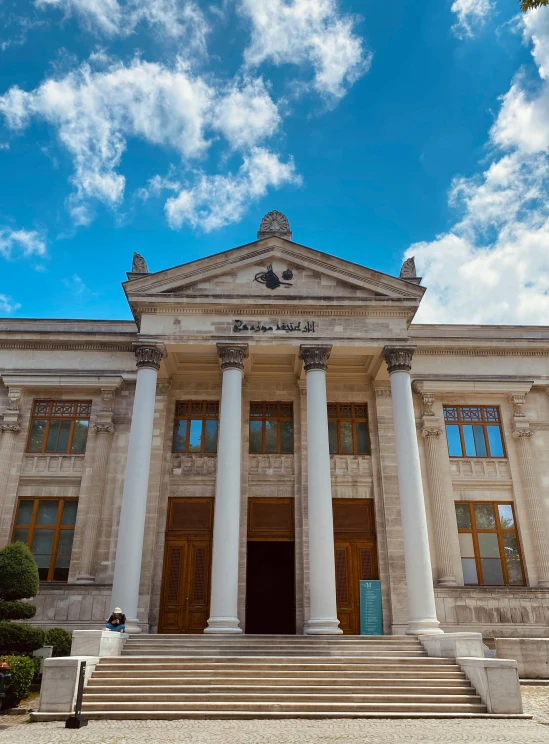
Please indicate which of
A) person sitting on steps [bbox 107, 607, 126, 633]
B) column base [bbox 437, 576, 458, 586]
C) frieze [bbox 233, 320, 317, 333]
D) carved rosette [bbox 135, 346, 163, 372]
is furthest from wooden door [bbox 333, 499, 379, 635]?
carved rosette [bbox 135, 346, 163, 372]

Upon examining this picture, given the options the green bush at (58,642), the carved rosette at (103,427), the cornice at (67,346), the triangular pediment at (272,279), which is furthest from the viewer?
the cornice at (67,346)

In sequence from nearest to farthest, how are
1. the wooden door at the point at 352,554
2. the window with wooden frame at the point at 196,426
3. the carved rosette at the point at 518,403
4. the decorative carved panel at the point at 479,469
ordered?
the wooden door at the point at 352,554
the decorative carved panel at the point at 479,469
the window with wooden frame at the point at 196,426
the carved rosette at the point at 518,403

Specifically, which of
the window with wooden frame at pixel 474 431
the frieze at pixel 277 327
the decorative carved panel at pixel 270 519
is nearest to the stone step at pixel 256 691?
the decorative carved panel at pixel 270 519

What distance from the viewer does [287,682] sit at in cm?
1394

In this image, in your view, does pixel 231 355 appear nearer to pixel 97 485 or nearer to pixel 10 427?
pixel 97 485

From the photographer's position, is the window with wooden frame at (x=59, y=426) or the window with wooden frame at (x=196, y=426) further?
the window with wooden frame at (x=196, y=426)

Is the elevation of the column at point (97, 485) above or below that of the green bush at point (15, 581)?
above

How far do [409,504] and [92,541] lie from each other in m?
10.9

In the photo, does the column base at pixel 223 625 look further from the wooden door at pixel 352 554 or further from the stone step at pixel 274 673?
the wooden door at pixel 352 554

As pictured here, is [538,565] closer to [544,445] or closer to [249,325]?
[544,445]

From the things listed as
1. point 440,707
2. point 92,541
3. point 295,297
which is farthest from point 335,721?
point 295,297

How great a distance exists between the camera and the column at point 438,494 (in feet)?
70.6

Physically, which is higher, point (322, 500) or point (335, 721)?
point (322, 500)

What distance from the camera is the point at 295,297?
21.9m
